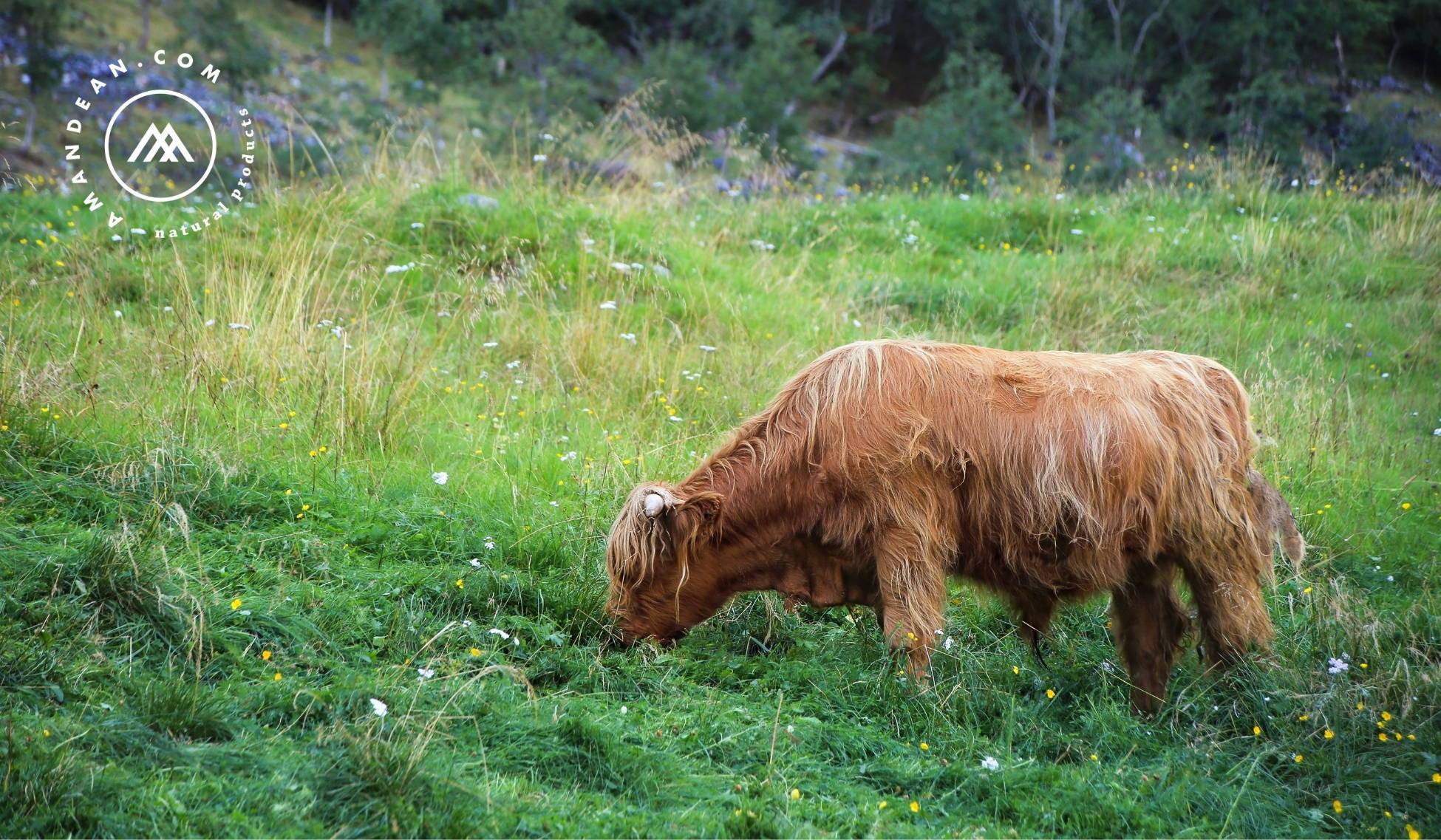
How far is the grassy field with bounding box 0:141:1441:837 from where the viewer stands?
3934mm

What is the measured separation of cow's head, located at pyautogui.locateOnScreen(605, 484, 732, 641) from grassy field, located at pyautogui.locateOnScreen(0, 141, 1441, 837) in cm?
20

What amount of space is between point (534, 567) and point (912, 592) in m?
1.94

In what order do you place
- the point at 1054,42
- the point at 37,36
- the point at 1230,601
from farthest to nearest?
the point at 1054,42
the point at 37,36
the point at 1230,601

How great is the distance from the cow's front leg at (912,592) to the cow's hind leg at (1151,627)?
3.46ft

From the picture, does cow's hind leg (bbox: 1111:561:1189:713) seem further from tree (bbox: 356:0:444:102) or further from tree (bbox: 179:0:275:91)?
tree (bbox: 356:0:444:102)

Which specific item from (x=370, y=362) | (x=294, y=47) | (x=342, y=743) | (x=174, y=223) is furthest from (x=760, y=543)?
(x=294, y=47)

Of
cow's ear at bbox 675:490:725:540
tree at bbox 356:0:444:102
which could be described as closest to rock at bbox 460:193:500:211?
cow's ear at bbox 675:490:725:540

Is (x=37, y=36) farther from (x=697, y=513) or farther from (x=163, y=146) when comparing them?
(x=697, y=513)

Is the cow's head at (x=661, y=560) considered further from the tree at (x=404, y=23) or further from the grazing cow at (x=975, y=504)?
the tree at (x=404, y=23)

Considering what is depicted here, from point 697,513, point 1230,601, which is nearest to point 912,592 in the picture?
point 697,513

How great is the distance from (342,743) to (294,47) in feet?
120

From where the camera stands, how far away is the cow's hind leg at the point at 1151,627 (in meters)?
5.38

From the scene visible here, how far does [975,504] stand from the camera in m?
5.09

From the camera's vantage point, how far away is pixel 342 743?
384 centimetres
